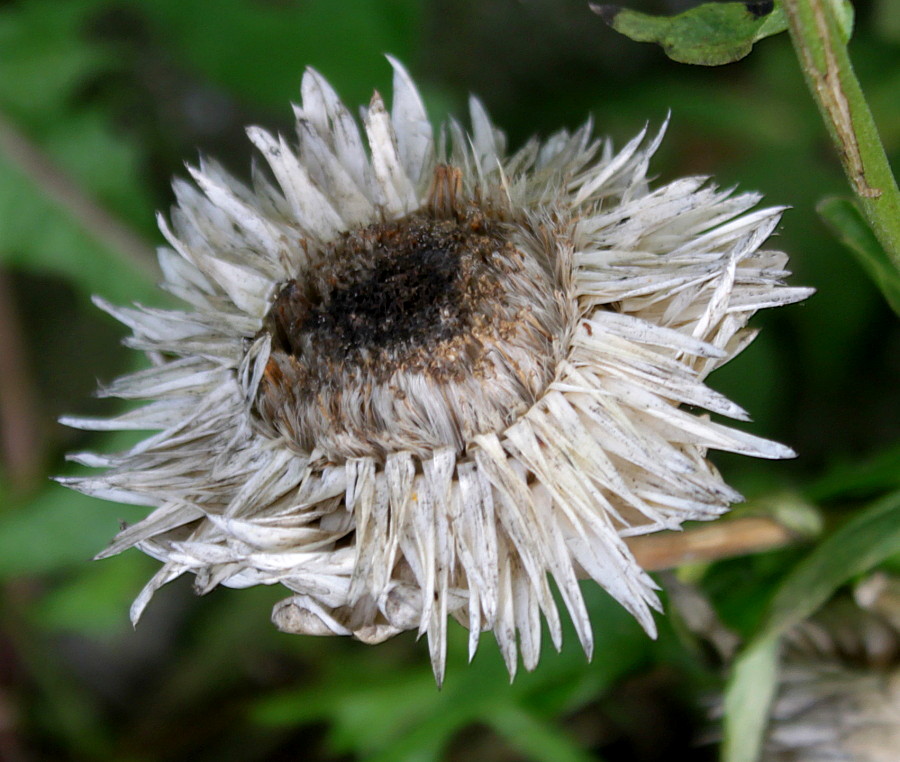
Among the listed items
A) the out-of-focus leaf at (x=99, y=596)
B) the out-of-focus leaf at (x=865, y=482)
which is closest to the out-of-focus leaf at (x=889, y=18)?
the out-of-focus leaf at (x=865, y=482)

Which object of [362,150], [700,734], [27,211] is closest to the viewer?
[362,150]

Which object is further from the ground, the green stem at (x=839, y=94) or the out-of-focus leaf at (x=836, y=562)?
the green stem at (x=839, y=94)

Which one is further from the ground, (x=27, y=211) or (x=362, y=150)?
(x=27, y=211)

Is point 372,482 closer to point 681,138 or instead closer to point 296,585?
point 296,585

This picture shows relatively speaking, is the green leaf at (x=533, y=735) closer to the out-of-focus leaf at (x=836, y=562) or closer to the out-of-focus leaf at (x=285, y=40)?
the out-of-focus leaf at (x=836, y=562)

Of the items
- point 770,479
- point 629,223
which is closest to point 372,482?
point 629,223
